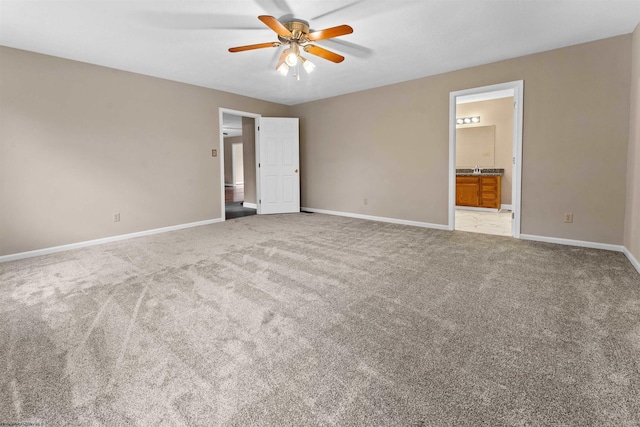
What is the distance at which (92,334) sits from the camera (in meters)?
2.00

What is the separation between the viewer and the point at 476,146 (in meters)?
7.68

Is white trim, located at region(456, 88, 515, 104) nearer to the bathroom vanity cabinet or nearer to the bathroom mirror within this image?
the bathroom mirror

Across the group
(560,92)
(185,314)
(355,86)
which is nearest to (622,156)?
(560,92)

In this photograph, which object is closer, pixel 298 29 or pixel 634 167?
pixel 298 29

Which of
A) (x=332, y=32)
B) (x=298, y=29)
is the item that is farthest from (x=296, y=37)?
(x=332, y=32)

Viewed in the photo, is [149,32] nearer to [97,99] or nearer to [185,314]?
[97,99]

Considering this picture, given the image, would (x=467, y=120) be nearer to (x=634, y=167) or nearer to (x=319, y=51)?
(x=634, y=167)

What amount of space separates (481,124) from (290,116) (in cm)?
465

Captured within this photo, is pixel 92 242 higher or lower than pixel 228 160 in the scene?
lower

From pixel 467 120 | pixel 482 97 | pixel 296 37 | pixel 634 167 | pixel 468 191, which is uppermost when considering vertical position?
pixel 482 97

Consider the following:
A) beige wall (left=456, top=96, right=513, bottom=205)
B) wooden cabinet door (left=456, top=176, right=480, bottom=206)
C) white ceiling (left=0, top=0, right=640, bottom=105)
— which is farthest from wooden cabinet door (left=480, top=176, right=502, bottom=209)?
white ceiling (left=0, top=0, right=640, bottom=105)

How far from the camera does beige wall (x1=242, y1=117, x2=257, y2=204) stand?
302 inches

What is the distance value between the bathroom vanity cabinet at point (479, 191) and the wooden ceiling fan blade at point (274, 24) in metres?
5.94

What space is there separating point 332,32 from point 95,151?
371 cm
